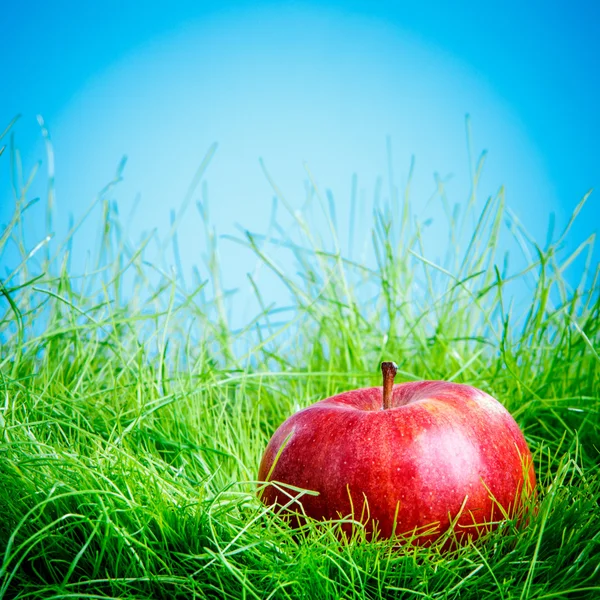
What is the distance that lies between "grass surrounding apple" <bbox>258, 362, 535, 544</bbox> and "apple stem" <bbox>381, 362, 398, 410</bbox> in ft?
0.26

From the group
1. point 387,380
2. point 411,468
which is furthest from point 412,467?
point 387,380

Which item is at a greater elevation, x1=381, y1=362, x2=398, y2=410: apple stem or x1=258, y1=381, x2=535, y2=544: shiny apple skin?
x1=381, y1=362, x2=398, y2=410: apple stem

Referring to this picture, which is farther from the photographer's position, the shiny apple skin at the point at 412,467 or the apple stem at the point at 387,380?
the apple stem at the point at 387,380

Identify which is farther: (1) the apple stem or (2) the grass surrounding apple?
(1) the apple stem

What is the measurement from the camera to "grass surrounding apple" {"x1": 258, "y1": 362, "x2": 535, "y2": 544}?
1.05m

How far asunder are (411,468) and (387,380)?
0.64 feet

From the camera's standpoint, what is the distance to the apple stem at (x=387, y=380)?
1.20 metres

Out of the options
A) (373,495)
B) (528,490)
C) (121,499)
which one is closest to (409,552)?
(373,495)

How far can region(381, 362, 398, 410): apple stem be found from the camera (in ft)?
3.94

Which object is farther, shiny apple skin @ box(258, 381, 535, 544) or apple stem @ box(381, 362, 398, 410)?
apple stem @ box(381, 362, 398, 410)

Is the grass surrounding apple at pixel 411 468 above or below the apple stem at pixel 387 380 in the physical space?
below

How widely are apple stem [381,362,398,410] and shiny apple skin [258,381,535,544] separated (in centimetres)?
6

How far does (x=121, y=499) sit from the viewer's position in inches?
40.3

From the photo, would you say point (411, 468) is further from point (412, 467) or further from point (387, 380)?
point (387, 380)
